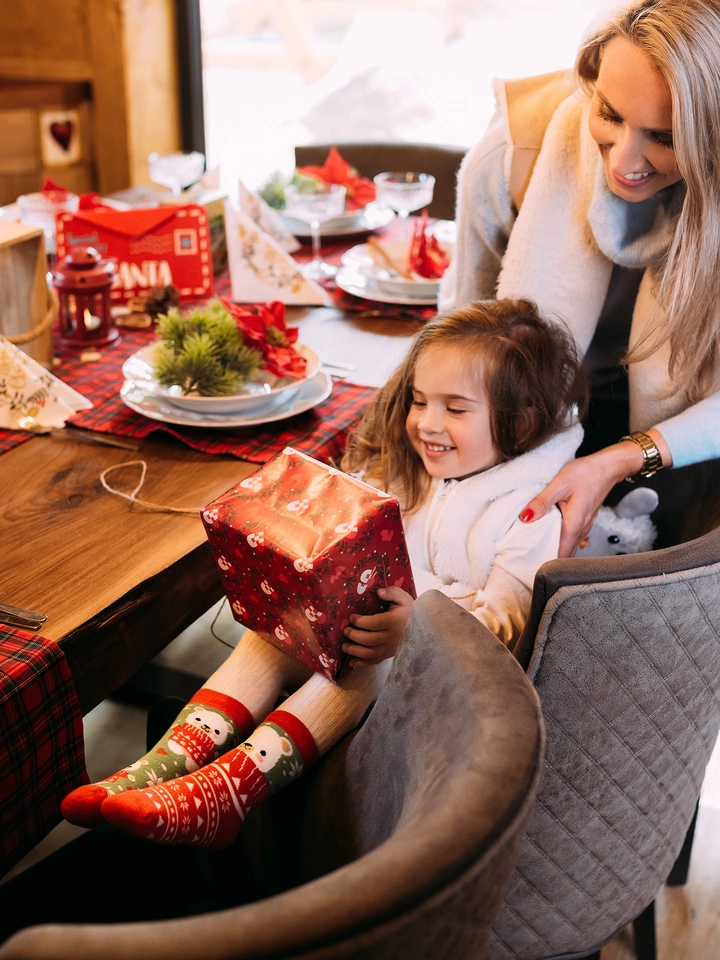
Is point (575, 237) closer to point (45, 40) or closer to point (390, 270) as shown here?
point (390, 270)

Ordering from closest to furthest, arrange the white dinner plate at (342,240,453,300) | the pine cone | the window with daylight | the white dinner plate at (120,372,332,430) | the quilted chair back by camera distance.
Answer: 1. the quilted chair back
2. the white dinner plate at (120,372,332,430)
3. the pine cone
4. the white dinner plate at (342,240,453,300)
5. the window with daylight

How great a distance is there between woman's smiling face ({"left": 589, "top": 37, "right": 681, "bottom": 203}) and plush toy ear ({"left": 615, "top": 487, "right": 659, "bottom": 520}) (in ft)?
1.28

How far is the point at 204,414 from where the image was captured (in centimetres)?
123

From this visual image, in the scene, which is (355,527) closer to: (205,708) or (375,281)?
(205,708)

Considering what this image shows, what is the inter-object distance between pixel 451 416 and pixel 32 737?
0.64 meters

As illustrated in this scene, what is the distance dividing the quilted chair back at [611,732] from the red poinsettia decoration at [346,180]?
1539 millimetres

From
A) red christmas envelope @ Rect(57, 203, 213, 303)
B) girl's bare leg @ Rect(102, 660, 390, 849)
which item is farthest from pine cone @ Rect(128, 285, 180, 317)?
girl's bare leg @ Rect(102, 660, 390, 849)

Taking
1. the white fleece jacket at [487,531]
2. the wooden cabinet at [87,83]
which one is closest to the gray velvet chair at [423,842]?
the white fleece jacket at [487,531]

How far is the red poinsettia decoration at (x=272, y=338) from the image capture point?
128 centimetres

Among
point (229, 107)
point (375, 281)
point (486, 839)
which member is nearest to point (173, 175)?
point (375, 281)

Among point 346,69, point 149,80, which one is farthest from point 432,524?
point 346,69

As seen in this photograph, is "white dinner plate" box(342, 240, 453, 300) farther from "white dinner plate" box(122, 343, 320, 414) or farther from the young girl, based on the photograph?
the young girl

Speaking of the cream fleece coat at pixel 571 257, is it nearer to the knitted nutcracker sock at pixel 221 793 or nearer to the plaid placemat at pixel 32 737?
the knitted nutcracker sock at pixel 221 793

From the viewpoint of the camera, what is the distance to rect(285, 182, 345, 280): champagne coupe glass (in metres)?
1.82
